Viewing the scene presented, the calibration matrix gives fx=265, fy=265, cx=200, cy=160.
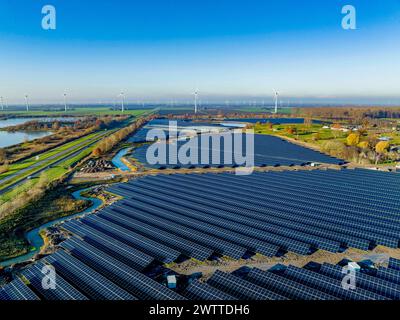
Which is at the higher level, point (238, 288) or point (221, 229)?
point (221, 229)

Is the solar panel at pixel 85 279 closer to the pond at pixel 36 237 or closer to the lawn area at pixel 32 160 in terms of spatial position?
the pond at pixel 36 237

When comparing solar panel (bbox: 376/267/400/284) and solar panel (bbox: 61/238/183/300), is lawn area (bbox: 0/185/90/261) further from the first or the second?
solar panel (bbox: 376/267/400/284)

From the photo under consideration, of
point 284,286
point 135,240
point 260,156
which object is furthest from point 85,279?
point 260,156

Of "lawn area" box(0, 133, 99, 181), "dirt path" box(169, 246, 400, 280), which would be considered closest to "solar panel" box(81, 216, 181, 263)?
"dirt path" box(169, 246, 400, 280)

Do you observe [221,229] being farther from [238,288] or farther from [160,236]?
[238,288]

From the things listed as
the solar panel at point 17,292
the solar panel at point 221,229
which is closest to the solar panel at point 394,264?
the solar panel at point 221,229
